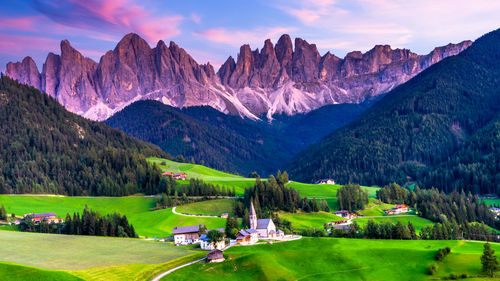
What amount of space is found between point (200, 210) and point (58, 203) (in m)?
55.1

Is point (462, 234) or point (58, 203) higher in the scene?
point (58, 203)

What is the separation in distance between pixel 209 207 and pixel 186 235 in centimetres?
5258

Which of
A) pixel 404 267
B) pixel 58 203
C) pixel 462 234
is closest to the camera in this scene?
pixel 404 267

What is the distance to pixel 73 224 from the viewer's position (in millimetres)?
122875

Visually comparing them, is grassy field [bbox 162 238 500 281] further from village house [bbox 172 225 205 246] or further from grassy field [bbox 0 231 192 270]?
village house [bbox 172 225 205 246]

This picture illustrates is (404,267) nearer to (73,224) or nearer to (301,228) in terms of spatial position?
(301,228)

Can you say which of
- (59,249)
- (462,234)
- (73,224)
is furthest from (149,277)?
(462,234)

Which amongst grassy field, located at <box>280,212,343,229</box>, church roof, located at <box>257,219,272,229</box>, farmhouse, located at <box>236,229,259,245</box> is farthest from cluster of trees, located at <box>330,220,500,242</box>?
farmhouse, located at <box>236,229,259,245</box>

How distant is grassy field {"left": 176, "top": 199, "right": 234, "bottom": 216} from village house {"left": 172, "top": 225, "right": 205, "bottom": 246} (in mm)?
40067

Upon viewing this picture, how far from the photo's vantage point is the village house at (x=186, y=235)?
10981 cm

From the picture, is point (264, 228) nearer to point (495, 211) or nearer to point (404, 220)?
point (404, 220)

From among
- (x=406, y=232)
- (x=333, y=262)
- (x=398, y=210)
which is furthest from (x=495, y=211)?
(x=333, y=262)

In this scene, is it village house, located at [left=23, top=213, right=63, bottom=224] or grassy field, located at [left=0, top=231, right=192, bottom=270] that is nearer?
grassy field, located at [left=0, top=231, right=192, bottom=270]

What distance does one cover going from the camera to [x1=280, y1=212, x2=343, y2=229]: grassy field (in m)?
138
